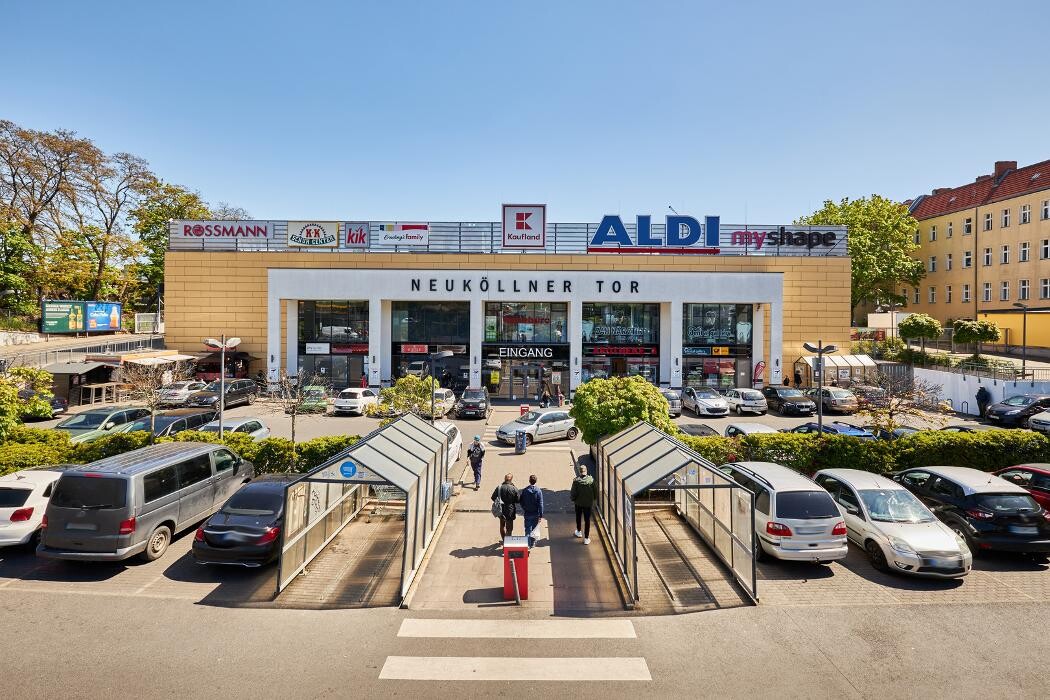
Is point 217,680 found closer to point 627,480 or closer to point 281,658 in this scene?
point 281,658

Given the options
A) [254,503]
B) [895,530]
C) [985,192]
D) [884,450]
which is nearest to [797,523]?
[895,530]

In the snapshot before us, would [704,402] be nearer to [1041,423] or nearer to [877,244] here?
[1041,423]

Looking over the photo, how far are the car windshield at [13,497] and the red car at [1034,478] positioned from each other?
63.9 feet

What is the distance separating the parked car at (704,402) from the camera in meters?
28.5

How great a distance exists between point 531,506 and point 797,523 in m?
4.63

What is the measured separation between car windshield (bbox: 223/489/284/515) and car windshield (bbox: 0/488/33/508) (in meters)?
3.58

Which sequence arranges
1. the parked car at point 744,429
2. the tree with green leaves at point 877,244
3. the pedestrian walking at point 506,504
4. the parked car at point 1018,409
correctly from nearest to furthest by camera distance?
1. the pedestrian walking at point 506,504
2. the parked car at point 744,429
3. the parked car at point 1018,409
4. the tree with green leaves at point 877,244

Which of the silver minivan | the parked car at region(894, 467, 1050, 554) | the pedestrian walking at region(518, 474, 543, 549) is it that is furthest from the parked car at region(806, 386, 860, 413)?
the silver minivan

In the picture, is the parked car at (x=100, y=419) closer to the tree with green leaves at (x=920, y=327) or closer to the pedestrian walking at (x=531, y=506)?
the pedestrian walking at (x=531, y=506)

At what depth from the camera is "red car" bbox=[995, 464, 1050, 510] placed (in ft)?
38.7

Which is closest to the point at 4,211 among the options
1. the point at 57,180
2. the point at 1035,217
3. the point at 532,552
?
the point at 57,180

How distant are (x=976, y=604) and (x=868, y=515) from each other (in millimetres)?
1963

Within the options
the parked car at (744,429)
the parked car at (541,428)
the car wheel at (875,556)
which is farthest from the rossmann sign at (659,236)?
the car wheel at (875,556)

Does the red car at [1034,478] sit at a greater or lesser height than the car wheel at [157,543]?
greater
